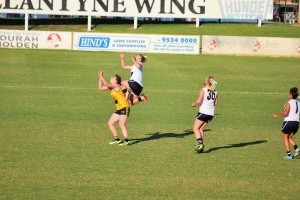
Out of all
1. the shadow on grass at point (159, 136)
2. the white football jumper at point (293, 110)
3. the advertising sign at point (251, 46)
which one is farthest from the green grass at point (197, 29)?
the white football jumper at point (293, 110)

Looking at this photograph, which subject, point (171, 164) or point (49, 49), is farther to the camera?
point (49, 49)

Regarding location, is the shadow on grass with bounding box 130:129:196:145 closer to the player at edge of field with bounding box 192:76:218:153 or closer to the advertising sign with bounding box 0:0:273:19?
the player at edge of field with bounding box 192:76:218:153

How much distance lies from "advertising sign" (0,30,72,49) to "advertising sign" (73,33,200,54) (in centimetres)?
89

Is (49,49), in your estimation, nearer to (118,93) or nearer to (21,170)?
(118,93)

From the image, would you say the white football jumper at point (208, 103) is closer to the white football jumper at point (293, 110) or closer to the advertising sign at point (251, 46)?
the white football jumper at point (293, 110)

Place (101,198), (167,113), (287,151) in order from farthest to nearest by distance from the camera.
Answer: (167,113)
(287,151)
(101,198)

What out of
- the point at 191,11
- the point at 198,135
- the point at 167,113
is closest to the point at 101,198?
the point at 198,135

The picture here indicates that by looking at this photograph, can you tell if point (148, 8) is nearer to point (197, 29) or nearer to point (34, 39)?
point (197, 29)

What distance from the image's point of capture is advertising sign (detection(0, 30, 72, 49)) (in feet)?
163

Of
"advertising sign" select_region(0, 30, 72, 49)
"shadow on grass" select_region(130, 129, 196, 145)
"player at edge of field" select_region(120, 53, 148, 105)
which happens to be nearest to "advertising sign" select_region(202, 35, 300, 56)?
"advertising sign" select_region(0, 30, 72, 49)

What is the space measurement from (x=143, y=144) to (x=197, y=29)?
53.3 meters

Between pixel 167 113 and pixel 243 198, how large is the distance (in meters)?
10.7

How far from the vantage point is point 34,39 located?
164ft

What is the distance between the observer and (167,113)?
22.4m
